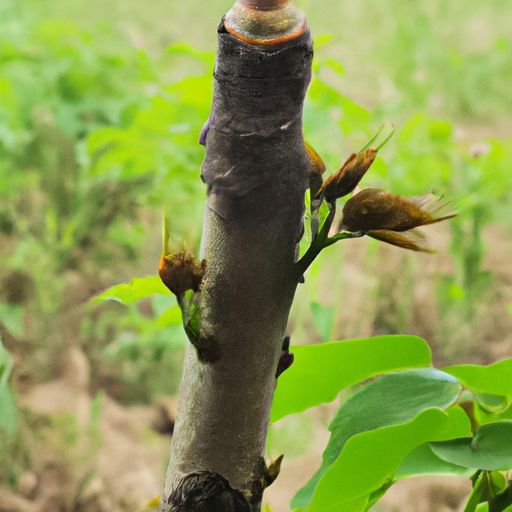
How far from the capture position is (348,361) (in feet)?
1.40

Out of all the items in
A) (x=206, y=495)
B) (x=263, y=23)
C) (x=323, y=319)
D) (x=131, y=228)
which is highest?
(x=131, y=228)

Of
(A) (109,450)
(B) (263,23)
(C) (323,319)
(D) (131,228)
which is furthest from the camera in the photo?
(D) (131,228)

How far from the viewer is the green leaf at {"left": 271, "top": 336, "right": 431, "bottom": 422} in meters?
0.42

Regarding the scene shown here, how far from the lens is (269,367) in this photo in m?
0.36

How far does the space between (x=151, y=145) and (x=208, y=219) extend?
78 centimetres

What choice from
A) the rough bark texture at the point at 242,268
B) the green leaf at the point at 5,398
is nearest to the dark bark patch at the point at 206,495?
the rough bark texture at the point at 242,268

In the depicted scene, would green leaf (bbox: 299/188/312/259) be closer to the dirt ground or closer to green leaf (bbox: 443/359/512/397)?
green leaf (bbox: 443/359/512/397)

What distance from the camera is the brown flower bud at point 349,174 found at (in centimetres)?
32

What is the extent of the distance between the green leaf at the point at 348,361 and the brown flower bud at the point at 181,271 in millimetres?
109

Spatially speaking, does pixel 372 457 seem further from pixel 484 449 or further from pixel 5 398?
pixel 5 398

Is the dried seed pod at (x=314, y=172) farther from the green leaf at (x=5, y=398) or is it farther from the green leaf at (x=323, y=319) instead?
the green leaf at (x=323, y=319)

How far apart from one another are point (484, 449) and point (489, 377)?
4 cm

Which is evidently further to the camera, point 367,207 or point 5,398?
point 5,398

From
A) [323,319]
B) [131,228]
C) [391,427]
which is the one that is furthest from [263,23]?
[131,228]
